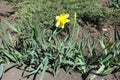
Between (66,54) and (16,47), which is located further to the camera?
(16,47)

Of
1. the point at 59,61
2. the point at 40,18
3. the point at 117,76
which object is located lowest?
the point at 117,76

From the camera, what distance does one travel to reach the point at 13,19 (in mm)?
3504

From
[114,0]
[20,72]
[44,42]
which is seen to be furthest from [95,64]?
[114,0]

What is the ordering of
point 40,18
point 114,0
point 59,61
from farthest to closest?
point 114,0 → point 40,18 → point 59,61

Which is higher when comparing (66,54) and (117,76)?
(66,54)

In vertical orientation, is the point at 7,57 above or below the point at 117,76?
above

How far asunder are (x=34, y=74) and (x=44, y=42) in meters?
0.32

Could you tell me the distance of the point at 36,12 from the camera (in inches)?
138

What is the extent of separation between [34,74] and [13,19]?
89cm

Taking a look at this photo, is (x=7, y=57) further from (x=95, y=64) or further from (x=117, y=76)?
(x=117, y=76)

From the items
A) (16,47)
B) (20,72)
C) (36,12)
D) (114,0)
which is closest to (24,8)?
(36,12)

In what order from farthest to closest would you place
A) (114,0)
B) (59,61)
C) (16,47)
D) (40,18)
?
(114,0) < (40,18) < (16,47) < (59,61)

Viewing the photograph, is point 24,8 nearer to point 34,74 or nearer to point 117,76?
point 34,74

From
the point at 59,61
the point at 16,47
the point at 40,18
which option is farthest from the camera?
the point at 40,18
